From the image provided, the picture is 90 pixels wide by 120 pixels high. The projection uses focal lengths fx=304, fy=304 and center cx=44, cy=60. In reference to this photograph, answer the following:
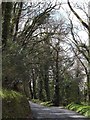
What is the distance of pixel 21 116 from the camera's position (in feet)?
47.2

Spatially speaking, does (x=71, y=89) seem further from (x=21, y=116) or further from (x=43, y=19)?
(x=21, y=116)

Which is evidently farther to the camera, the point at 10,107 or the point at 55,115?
the point at 55,115

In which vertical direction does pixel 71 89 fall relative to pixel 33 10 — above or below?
below

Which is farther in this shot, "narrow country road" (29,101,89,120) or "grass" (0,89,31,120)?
"narrow country road" (29,101,89,120)

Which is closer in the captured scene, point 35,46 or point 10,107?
point 10,107

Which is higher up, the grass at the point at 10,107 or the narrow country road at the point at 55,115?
the grass at the point at 10,107

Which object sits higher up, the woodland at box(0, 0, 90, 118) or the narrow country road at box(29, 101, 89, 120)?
the woodland at box(0, 0, 90, 118)

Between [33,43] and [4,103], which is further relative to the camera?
[33,43]

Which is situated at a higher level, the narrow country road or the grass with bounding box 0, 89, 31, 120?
the grass with bounding box 0, 89, 31, 120

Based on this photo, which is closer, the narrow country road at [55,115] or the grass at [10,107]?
the grass at [10,107]

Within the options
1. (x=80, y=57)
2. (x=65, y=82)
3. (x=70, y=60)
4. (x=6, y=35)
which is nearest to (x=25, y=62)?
(x=6, y=35)

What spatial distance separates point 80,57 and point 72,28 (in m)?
8.06

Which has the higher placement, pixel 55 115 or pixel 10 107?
pixel 10 107

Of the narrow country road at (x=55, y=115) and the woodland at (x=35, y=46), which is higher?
the woodland at (x=35, y=46)
